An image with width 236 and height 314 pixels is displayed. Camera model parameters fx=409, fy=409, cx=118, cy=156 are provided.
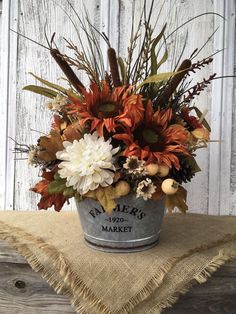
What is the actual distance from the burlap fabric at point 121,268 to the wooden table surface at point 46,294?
40 millimetres

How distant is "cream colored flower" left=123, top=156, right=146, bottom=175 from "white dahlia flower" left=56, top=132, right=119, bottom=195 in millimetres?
30

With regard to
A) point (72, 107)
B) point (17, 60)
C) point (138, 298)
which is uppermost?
point (17, 60)

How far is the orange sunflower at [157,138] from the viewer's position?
690 mm

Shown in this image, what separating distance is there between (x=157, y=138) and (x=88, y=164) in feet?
0.43

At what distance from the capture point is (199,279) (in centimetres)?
72

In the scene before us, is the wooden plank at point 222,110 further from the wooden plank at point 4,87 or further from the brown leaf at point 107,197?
the wooden plank at point 4,87

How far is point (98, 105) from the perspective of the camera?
72 centimetres

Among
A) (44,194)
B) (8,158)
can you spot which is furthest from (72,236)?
(8,158)

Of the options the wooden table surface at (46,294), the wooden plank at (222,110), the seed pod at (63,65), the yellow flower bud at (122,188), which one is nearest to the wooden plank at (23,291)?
the wooden table surface at (46,294)

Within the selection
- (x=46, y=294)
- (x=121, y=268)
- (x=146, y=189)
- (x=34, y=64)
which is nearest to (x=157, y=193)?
(x=146, y=189)

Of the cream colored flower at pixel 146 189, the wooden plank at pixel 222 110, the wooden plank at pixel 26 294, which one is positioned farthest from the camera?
the wooden plank at pixel 222 110

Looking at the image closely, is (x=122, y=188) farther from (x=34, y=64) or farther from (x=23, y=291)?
(x=34, y=64)

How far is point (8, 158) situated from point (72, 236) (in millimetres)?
398

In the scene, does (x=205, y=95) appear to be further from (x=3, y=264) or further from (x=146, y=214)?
(x=3, y=264)
